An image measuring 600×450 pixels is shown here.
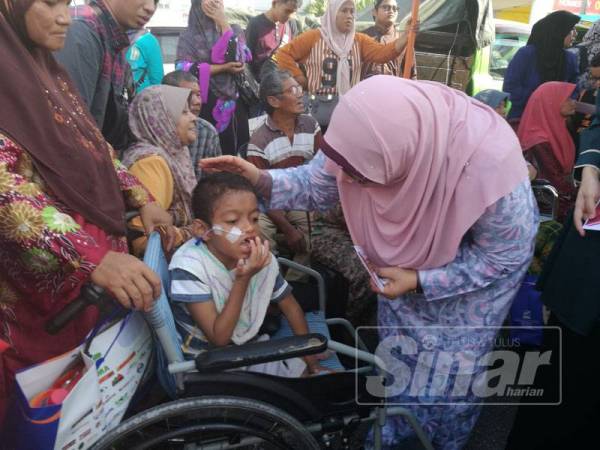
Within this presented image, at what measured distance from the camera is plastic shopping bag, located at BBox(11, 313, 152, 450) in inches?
39.9

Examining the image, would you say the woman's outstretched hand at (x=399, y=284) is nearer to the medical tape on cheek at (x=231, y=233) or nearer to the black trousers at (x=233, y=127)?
the medical tape on cheek at (x=231, y=233)

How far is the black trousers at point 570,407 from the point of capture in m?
1.48

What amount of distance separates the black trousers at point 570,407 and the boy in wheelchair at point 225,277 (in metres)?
0.80

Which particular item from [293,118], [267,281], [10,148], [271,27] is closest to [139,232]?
[267,281]

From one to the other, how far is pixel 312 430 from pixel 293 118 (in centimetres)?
195

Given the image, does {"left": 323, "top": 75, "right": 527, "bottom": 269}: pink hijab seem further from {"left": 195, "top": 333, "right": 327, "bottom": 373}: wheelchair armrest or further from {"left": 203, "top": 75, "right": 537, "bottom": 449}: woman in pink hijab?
{"left": 195, "top": 333, "right": 327, "bottom": 373}: wheelchair armrest

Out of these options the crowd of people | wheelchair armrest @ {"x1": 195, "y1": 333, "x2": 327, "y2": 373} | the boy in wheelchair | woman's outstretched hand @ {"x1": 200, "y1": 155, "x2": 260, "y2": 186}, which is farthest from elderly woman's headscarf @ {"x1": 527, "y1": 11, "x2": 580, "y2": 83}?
wheelchair armrest @ {"x1": 195, "y1": 333, "x2": 327, "y2": 373}

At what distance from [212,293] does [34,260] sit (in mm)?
531

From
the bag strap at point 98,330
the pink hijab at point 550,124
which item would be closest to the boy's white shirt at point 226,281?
the bag strap at point 98,330

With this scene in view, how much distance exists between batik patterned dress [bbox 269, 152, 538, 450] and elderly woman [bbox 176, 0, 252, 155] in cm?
195

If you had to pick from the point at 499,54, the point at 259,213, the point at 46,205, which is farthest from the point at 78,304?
the point at 499,54

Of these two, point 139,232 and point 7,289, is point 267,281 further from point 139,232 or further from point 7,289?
point 7,289

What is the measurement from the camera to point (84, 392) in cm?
106

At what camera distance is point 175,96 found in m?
2.29
